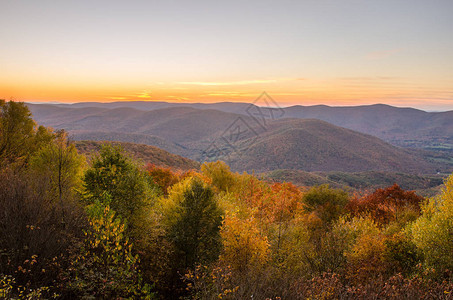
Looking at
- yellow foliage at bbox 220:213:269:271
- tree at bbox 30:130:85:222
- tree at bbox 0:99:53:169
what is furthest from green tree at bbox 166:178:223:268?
tree at bbox 0:99:53:169

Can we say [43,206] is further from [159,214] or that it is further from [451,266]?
[451,266]

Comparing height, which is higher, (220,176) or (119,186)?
(119,186)

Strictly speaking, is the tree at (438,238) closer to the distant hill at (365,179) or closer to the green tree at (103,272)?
the green tree at (103,272)

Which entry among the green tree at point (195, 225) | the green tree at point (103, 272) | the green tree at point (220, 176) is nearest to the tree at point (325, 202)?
the green tree at point (220, 176)

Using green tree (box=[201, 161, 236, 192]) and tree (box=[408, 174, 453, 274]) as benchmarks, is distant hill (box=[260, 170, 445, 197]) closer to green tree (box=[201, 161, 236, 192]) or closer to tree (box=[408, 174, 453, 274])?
green tree (box=[201, 161, 236, 192])

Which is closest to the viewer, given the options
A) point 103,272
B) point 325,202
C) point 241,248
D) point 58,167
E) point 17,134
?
point 103,272

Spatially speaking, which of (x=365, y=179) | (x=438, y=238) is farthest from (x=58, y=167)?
(x=365, y=179)

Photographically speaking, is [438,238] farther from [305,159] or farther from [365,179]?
[305,159]

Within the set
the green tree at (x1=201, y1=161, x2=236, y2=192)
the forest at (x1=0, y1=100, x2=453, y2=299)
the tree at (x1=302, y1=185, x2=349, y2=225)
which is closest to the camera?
the forest at (x1=0, y1=100, x2=453, y2=299)
